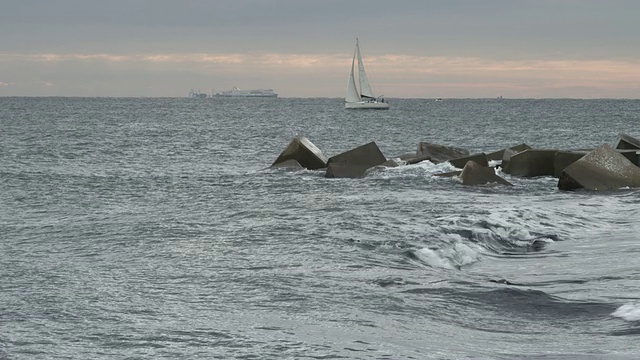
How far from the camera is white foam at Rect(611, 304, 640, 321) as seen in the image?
10.4m

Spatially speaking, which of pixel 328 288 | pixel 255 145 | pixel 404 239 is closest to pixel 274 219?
pixel 404 239

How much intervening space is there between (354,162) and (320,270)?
656 inches

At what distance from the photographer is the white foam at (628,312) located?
409 inches

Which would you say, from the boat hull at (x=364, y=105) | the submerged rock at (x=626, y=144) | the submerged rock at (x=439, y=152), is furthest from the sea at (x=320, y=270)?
the boat hull at (x=364, y=105)

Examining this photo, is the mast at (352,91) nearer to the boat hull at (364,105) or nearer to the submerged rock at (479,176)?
the boat hull at (364,105)

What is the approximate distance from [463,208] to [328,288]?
31.7 ft

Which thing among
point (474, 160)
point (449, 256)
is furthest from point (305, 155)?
point (449, 256)

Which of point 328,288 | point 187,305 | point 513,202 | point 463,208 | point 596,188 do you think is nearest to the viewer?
point 187,305

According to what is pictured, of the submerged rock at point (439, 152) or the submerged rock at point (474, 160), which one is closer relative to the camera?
the submerged rock at point (474, 160)

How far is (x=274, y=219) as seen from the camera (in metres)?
19.7

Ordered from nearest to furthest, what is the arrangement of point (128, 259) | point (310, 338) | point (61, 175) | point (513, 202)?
point (310, 338)
point (128, 259)
point (513, 202)
point (61, 175)

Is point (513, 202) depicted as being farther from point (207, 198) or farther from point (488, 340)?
point (488, 340)

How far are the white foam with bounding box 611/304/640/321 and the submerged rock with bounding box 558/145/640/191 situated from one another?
13.6m

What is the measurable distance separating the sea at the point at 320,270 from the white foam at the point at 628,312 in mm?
29
